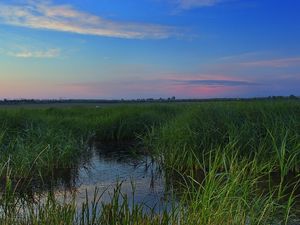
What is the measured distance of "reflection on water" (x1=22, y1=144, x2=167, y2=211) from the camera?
8579mm

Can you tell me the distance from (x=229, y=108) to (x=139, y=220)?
8415 millimetres

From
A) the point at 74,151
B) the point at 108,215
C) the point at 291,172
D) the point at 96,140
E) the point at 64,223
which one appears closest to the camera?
the point at 64,223

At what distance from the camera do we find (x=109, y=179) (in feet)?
34.8

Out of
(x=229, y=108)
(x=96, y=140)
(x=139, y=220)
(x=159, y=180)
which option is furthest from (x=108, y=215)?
(x=96, y=140)

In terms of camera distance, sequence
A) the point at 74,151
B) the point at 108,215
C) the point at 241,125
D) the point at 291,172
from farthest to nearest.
Answer: the point at 74,151 < the point at 241,125 < the point at 291,172 < the point at 108,215

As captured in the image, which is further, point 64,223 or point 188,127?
point 188,127

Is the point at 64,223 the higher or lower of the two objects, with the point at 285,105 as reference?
lower

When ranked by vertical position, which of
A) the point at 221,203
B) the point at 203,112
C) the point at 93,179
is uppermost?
the point at 203,112

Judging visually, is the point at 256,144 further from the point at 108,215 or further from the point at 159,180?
the point at 108,215

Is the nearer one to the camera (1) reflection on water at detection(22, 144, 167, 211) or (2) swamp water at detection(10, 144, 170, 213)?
(2) swamp water at detection(10, 144, 170, 213)

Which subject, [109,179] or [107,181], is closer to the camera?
[107,181]

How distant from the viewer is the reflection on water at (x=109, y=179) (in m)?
8.58

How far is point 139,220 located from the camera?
5035mm

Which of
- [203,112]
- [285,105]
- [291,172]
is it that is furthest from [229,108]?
[291,172]
